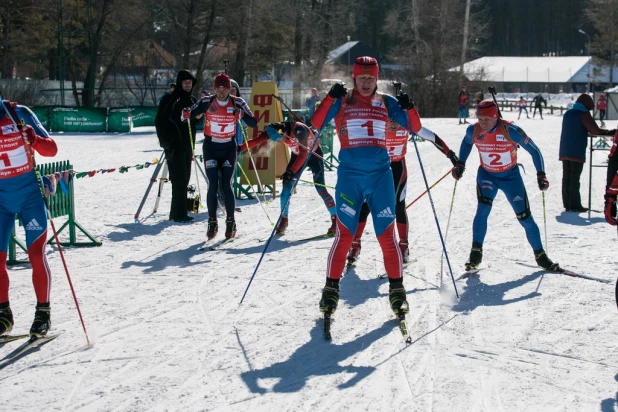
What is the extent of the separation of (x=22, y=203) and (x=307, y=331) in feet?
7.87

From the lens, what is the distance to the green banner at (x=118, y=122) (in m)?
31.4

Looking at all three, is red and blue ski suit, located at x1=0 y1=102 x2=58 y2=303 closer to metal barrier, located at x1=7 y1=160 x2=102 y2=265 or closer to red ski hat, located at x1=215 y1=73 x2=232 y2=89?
metal barrier, located at x1=7 y1=160 x2=102 y2=265

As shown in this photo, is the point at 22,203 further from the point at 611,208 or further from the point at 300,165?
the point at 300,165

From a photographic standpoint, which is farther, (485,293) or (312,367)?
(485,293)

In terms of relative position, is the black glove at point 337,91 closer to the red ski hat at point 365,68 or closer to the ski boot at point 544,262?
the red ski hat at point 365,68

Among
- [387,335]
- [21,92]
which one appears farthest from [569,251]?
[21,92]

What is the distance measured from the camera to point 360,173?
6.36 meters

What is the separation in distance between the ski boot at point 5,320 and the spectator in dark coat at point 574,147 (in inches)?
375

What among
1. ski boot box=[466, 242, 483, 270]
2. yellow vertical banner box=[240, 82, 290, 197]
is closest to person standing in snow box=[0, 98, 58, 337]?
ski boot box=[466, 242, 483, 270]

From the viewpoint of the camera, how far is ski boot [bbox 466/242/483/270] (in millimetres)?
8602

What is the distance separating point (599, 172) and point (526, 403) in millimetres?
14952

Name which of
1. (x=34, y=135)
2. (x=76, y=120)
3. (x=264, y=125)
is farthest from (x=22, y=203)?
(x=76, y=120)

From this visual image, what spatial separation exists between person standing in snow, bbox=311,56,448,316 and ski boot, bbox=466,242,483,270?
2.30m

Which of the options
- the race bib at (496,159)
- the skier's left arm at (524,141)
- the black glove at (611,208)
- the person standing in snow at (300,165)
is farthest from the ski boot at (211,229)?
the black glove at (611,208)
